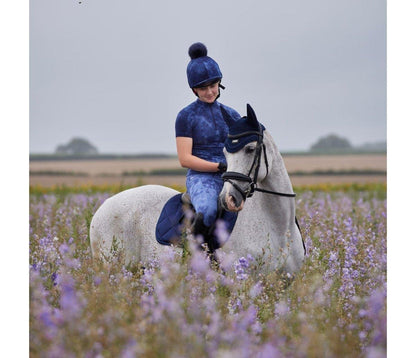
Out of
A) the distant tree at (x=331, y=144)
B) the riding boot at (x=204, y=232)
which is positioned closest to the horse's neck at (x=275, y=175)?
the riding boot at (x=204, y=232)

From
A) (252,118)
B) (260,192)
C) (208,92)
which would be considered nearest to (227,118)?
(252,118)

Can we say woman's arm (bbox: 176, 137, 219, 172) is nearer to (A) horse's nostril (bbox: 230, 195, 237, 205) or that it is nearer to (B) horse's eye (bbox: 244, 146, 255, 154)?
(B) horse's eye (bbox: 244, 146, 255, 154)

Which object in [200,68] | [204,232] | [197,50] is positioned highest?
[197,50]

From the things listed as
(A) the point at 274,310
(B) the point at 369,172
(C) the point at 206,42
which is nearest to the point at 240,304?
(A) the point at 274,310

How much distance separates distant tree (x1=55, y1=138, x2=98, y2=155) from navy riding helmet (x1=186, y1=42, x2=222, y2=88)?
1.51 metres

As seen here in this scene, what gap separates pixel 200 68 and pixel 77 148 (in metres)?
1.82

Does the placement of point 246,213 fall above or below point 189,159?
below

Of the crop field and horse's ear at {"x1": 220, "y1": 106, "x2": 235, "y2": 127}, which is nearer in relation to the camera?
horse's ear at {"x1": 220, "y1": 106, "x2": 235, "y2": 127}

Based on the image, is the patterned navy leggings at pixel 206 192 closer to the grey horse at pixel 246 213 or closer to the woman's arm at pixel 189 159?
the woman's arm at pixel 189 159

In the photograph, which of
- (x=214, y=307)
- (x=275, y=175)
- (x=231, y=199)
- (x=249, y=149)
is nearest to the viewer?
(x=214, y=307)

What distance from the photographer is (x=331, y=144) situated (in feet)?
16.8

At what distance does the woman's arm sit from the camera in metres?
4.17

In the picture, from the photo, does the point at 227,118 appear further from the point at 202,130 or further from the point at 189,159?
the point at 189,159

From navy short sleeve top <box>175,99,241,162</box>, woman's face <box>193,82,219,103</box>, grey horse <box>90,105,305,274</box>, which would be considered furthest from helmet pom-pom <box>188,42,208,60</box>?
grey horse <box>90,105,305,274</box>
